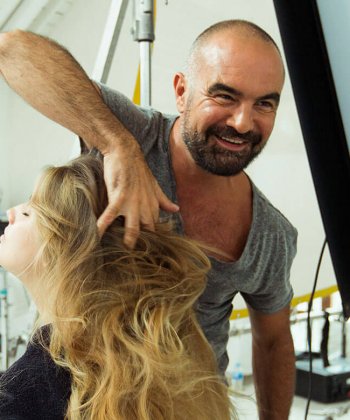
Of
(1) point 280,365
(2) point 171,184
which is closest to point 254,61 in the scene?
(2) point 171,184

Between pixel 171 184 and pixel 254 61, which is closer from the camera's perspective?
pixel 254 61

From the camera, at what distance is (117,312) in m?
0.95

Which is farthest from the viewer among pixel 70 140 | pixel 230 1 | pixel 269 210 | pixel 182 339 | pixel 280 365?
pixel 70 140

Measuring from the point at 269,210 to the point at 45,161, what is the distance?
6.83ft

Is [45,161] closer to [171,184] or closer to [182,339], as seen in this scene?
[171,184]

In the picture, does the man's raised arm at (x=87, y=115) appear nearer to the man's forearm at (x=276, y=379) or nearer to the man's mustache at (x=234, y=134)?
the man's mustache at (x=234, y=134)

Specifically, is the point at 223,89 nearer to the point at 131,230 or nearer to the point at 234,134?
the point at 234,134

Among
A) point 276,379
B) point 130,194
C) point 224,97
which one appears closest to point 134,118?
point 224,97

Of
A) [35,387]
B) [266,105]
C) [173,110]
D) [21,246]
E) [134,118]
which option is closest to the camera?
[35,387]

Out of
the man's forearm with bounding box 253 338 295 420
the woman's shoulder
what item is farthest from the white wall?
the woman's shoulder

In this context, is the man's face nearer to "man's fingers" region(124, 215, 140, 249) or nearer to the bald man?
the bald man

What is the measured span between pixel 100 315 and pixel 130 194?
0.20 meters

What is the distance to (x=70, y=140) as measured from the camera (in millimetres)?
3109

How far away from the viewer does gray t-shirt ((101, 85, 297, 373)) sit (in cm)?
121
